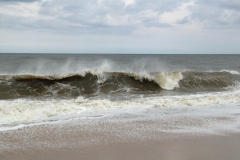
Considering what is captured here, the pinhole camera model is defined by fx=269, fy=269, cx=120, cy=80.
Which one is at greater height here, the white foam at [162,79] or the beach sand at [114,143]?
the white foam at [162,79]

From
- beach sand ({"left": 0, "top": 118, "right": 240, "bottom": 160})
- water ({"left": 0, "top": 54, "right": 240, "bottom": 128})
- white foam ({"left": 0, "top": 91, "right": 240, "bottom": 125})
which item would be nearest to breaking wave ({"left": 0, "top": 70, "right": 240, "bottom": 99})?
water ({"left": 0, "top": 54, "right": 240, "bottom": 128})

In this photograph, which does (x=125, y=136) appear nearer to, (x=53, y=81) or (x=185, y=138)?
(x=185, y=138)

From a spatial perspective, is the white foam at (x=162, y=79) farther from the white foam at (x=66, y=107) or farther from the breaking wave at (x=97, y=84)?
the white foam at (x=66, y=107)

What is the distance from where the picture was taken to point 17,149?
18.3 feet

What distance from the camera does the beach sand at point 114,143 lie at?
5242 millimetres

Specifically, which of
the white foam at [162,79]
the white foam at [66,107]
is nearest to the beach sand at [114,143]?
the white foam at [66,107]

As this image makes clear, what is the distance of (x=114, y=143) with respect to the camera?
5957 mm

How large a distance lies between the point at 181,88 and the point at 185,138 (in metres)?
10.3

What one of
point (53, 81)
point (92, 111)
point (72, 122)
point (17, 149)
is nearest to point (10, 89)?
point (53, 81)

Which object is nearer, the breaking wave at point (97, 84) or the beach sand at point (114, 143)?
the beach sand at point (114, 143)

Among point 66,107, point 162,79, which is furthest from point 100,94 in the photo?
point 66,107

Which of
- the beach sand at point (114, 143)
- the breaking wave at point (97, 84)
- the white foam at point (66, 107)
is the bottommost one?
Result: the beach sand at point (114, 143)

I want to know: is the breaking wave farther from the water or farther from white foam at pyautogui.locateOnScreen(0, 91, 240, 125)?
white foam at pyautogui.locateOnScreen(0, 91, 240, 125)

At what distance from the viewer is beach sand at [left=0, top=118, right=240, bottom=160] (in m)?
5.24
